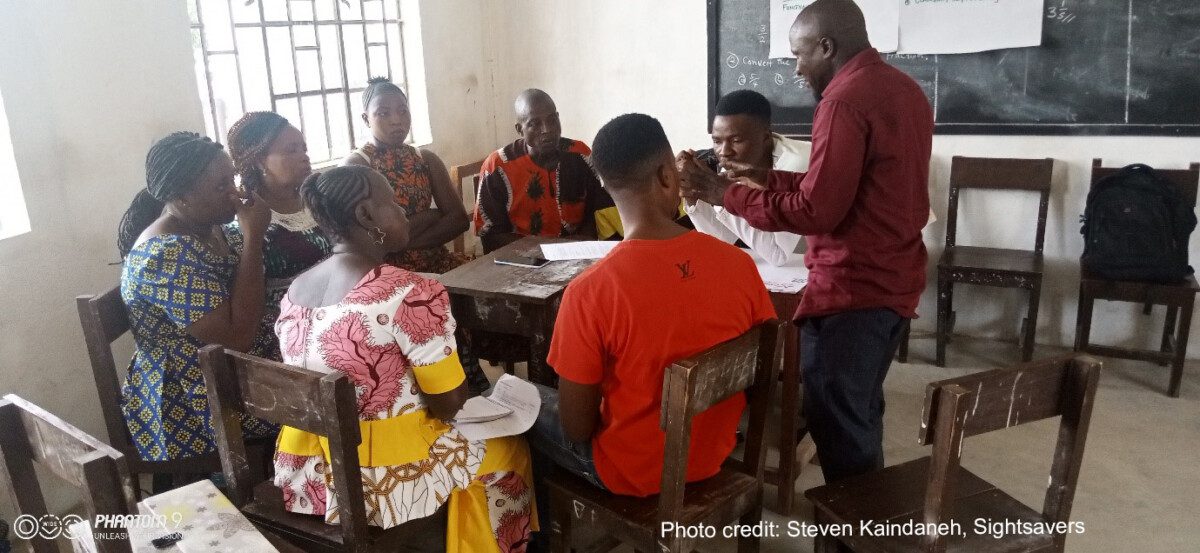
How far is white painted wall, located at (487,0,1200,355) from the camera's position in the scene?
393cm

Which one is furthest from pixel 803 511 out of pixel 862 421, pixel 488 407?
pixel 488 407

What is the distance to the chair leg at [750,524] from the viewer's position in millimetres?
1956

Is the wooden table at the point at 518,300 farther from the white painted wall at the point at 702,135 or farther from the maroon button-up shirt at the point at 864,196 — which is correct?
the white painted wall at the point at 702,135

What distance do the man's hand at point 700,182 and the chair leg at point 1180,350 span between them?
2.32 meters

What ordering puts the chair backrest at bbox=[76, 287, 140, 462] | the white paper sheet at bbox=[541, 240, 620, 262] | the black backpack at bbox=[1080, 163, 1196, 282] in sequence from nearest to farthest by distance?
the chair backrest at bbox=[76, 287, 140, 462]
the white paper sheet at bbox=[541, 240, 620, 262]
the black backpack at bbox=[1080, 163, 1196, 282]

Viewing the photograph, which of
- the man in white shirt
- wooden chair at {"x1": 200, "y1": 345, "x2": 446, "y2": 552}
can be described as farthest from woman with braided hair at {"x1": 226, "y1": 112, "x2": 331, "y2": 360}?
the man in white shirt

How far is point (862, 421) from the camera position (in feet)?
7.06

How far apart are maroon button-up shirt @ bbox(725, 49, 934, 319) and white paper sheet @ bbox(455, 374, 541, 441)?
0.75 metres

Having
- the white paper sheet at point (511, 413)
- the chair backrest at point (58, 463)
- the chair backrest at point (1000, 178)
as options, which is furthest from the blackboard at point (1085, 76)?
the chair backrest at point (58, 463)

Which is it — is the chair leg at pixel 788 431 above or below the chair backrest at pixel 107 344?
below

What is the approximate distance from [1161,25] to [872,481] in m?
2.95

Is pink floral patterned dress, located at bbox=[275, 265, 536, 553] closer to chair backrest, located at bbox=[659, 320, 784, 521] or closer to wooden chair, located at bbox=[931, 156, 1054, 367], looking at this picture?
chair backrest, located at bbox=[659, 320, 784, 521]

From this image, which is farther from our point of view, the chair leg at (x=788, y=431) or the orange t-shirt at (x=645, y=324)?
the chair leg at (x=788, y=431)

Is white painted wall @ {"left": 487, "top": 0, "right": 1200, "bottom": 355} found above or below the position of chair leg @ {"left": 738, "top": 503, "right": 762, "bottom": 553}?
above
